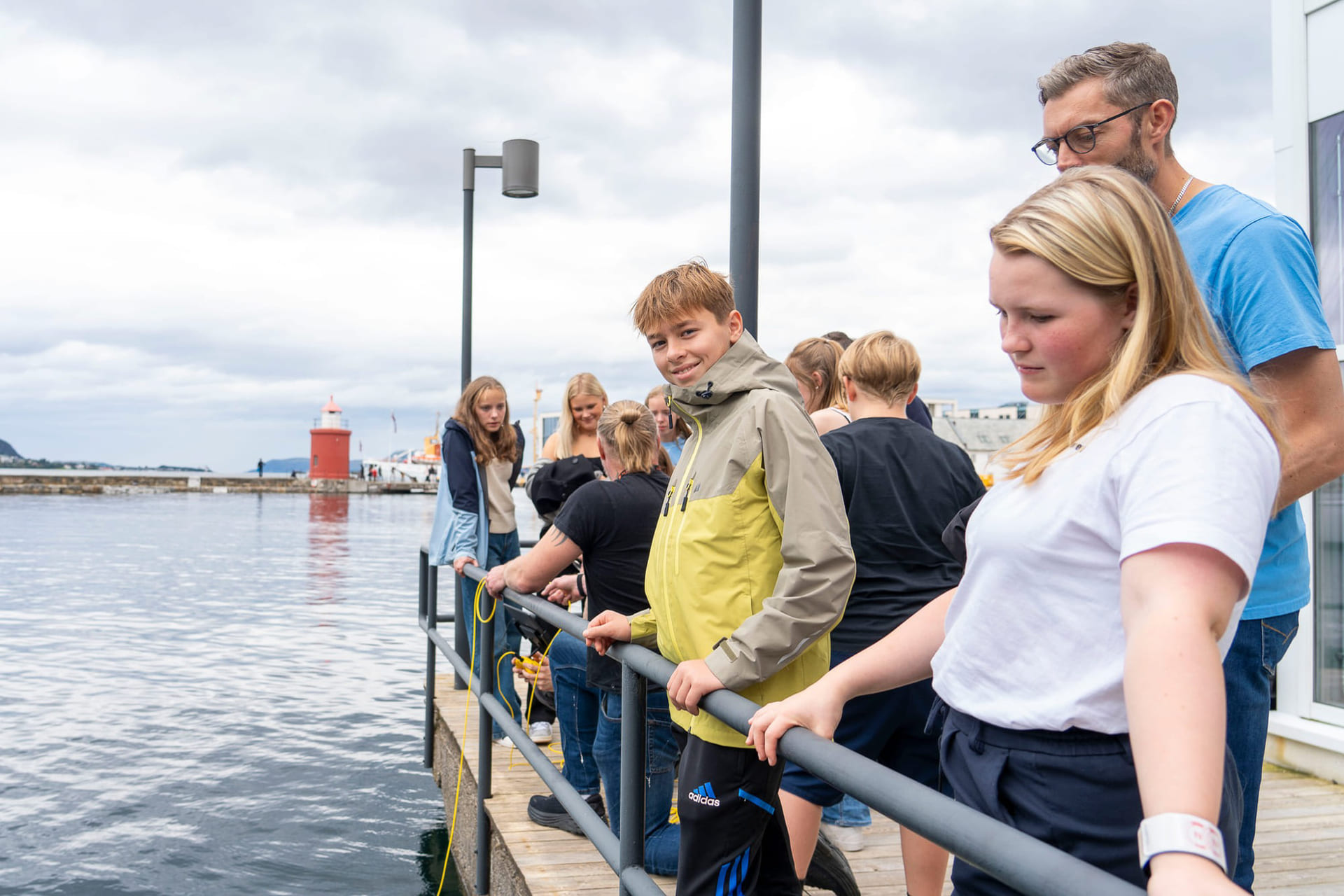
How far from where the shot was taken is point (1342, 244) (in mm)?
4352

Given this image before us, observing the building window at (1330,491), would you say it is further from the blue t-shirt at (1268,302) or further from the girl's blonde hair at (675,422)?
the blue t-shirt at (1268,302)

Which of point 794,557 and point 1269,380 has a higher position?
point 1269,380

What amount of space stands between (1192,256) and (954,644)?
822 millimetres

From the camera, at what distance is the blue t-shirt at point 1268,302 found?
1.47 m

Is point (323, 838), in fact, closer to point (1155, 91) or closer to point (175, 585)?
point (1155, 91)

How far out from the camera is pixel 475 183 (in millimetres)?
8148

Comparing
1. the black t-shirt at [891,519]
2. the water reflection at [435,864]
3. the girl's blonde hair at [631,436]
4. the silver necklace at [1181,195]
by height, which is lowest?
the water reflection at [435,864]

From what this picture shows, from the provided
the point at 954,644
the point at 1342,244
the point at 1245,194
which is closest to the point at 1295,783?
the point at 1342,244


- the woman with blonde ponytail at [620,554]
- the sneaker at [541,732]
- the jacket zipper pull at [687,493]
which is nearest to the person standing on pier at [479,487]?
the sneaker at [541,732]

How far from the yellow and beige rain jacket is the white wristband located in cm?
98

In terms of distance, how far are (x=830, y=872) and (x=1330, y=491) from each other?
345 centimetres

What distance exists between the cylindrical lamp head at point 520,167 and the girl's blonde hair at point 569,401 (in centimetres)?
387

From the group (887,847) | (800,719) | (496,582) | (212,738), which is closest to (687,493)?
(800,719)

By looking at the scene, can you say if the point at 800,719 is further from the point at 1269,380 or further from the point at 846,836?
the point at 846,836
